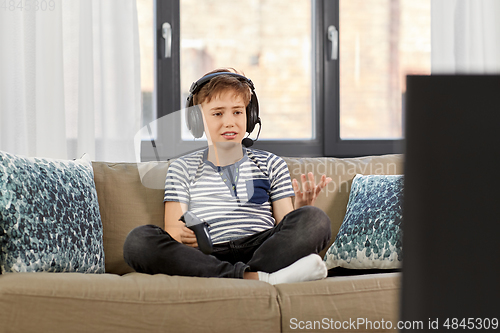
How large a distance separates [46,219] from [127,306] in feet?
1.23

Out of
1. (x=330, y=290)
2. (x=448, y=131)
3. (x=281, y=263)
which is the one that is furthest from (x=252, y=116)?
(x=448, y=131)

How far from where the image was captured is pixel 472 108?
0.70 feet

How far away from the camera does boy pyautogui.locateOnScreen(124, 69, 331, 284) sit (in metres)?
1.11

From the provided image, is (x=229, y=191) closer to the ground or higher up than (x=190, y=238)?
higher up

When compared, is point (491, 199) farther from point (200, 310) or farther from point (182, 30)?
point (182, 30)

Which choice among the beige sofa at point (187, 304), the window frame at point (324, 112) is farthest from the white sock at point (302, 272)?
the window frame at point (324, 112)

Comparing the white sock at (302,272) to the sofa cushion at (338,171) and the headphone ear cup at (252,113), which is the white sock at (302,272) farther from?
the headphone ear cup at (252,113)

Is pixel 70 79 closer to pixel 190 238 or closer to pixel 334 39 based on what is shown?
pixel 190 238

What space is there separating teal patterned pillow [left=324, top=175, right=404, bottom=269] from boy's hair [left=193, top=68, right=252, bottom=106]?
513 mm

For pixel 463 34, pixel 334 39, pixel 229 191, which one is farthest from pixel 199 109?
pixel 463 34

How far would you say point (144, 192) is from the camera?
1431 millimetres

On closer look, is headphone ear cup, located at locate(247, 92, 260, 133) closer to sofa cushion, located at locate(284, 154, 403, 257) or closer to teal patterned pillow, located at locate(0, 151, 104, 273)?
sofa cushion, located at locate(284, 154, 403, 257)

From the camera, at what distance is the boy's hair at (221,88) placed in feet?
4.54

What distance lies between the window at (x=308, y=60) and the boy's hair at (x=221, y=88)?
1.65 ft
